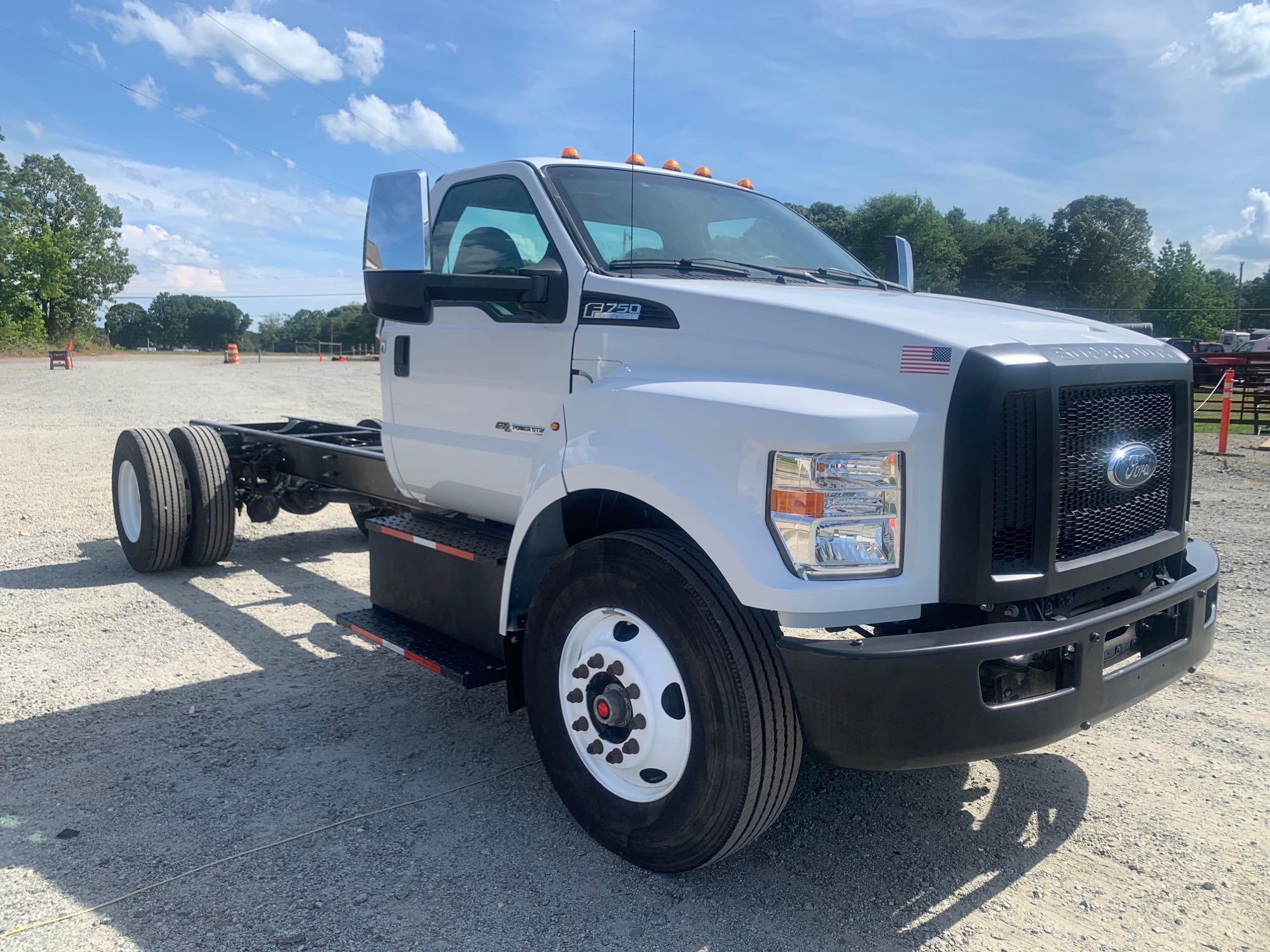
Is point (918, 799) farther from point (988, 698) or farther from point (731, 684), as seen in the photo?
point (731, 684)

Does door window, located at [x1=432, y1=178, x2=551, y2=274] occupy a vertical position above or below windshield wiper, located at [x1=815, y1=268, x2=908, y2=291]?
above

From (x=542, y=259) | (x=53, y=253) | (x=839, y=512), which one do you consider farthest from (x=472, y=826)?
(x=53, y=253)

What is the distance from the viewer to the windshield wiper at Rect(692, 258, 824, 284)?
139 inches

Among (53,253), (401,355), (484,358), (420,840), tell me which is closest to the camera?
(420,840)

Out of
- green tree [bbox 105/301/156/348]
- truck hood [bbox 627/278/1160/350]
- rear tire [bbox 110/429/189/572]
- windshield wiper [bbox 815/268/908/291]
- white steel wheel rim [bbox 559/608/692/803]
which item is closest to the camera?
truck hood [bbox 627/278/1160/350]

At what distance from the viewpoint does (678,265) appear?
3371mm

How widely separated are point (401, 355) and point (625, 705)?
2.17 meters

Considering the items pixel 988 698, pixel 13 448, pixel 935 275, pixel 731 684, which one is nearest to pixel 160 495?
pixel 731 684

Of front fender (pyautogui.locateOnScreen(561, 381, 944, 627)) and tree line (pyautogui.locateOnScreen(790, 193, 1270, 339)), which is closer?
front fender (pyautogui.locateOnScreen(561, 381, 944, 627))

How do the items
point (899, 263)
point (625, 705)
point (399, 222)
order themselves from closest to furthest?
point (625, 705)
point (399, 222)
point (899, 263)

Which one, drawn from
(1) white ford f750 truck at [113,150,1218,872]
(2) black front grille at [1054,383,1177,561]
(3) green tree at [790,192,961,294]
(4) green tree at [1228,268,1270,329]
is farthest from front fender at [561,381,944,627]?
(4) green tree at [1228,268,1270,329]

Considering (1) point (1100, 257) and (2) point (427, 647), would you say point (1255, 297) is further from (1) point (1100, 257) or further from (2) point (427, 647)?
(2) point (427, 647)

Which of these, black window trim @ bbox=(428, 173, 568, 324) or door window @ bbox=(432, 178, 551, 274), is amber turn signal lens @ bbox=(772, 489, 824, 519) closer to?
black window trim @ bbox=(428, 173, 568, 324)

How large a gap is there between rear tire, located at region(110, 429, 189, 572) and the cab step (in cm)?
273
